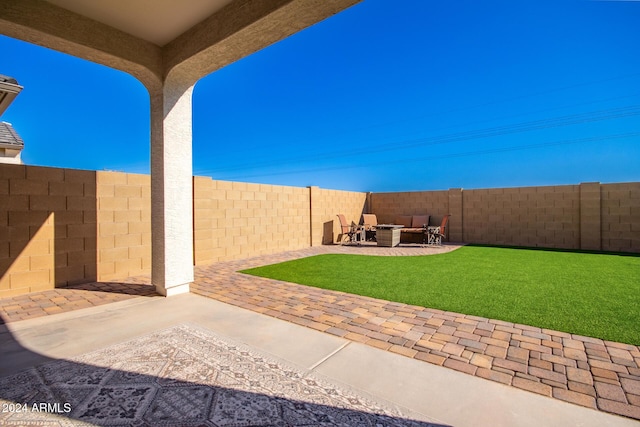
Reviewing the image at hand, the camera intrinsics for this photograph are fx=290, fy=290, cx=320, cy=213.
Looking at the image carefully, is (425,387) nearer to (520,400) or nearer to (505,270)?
(520,400)

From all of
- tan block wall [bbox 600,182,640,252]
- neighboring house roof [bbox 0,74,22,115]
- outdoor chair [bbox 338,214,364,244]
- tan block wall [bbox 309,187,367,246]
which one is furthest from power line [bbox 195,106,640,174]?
neighboring house roof [bbox 0,74,22,115]

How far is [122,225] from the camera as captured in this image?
16.8ft

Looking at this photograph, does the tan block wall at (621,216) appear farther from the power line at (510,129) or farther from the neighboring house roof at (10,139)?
the neighboring house roof at (10,139)

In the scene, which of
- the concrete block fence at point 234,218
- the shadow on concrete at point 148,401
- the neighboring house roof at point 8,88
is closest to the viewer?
the shadow on concrete at point 148,401

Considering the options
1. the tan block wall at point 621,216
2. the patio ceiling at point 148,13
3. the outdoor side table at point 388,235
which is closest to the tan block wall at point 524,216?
the tan block wall at point 621,216

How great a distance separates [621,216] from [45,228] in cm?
1327

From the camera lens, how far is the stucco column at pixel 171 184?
158 inches

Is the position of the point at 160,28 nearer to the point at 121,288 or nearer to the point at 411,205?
the point at 121,288

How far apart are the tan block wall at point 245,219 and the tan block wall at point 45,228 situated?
6.23 feet

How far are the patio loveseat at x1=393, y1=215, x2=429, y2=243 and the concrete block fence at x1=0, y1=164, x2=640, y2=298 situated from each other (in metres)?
0.50

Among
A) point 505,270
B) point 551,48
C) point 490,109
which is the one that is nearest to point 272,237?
point 505,270

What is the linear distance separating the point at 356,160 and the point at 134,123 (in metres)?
19.1

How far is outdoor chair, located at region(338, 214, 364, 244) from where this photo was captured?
10.8 meters

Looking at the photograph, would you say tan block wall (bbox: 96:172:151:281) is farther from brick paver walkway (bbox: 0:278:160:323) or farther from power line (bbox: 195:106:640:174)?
power line (bbox: 195:106:640:174)
